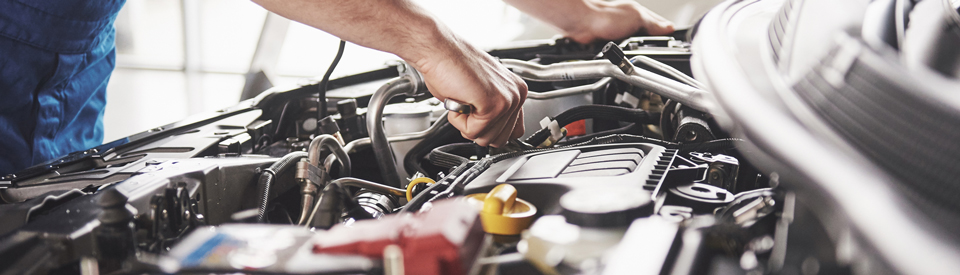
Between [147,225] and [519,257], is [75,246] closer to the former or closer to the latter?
[147,225]

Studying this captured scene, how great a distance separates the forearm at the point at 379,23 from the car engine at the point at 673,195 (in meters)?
0.17

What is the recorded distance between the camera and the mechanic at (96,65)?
832mm

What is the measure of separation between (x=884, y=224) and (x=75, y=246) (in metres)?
0.58

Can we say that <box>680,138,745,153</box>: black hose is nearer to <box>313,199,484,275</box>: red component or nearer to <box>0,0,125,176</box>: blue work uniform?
<box>313,199,484,275</box>: red component

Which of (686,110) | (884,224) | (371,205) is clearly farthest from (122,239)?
(686,110)

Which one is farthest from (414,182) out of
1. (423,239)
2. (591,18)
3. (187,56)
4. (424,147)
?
(187,56)

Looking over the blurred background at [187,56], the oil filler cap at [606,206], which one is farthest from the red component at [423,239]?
the blurred background at [187,56]

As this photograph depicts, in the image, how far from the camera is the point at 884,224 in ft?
0.94

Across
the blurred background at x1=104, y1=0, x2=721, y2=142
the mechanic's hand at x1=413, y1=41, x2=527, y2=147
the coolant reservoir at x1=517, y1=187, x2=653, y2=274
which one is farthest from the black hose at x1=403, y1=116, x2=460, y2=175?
the blurred background at x1=104, y1=0, x2=721, y2=142

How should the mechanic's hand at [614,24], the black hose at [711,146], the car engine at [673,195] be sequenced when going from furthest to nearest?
the mechanic's hand at [614,24]
the black hose at [711,146]
the car engine at [673,195]

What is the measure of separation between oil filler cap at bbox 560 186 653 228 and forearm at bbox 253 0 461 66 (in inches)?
15.9

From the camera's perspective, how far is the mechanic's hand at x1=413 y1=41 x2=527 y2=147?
0.84 m

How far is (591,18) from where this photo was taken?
190 centimetres

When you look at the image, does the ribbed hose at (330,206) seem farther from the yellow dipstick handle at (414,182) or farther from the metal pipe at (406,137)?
the metal pipe at (406,137)
